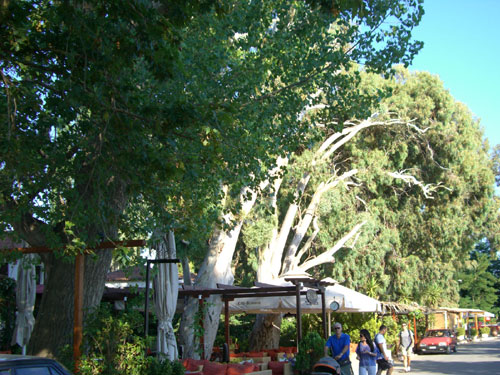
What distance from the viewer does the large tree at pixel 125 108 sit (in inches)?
303

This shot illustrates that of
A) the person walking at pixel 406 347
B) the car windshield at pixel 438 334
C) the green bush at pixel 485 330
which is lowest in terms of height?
the green bush at pixel 485 330

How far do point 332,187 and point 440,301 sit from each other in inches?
705

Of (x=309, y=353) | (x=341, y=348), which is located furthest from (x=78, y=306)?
(x=309, y=353)

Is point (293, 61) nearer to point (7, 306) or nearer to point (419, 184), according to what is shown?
point (7, 306)

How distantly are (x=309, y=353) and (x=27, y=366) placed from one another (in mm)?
9103

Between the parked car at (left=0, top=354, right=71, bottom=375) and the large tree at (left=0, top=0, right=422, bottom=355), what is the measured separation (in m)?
2.91

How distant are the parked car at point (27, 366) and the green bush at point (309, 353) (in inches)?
336

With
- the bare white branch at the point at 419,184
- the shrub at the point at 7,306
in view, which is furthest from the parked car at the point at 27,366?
the bare white branch at the point at 419,184

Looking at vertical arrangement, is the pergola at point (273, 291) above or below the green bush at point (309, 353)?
above

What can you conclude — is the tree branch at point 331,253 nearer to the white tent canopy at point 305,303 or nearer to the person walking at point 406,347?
the person walking at point 406,347

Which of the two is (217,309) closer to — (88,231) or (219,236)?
(219,236)

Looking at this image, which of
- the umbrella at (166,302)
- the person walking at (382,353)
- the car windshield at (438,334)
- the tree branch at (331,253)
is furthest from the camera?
the car windshield at (438,334)

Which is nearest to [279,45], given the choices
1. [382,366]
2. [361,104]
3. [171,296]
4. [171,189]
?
[361,104]

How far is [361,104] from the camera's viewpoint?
13414 mm
